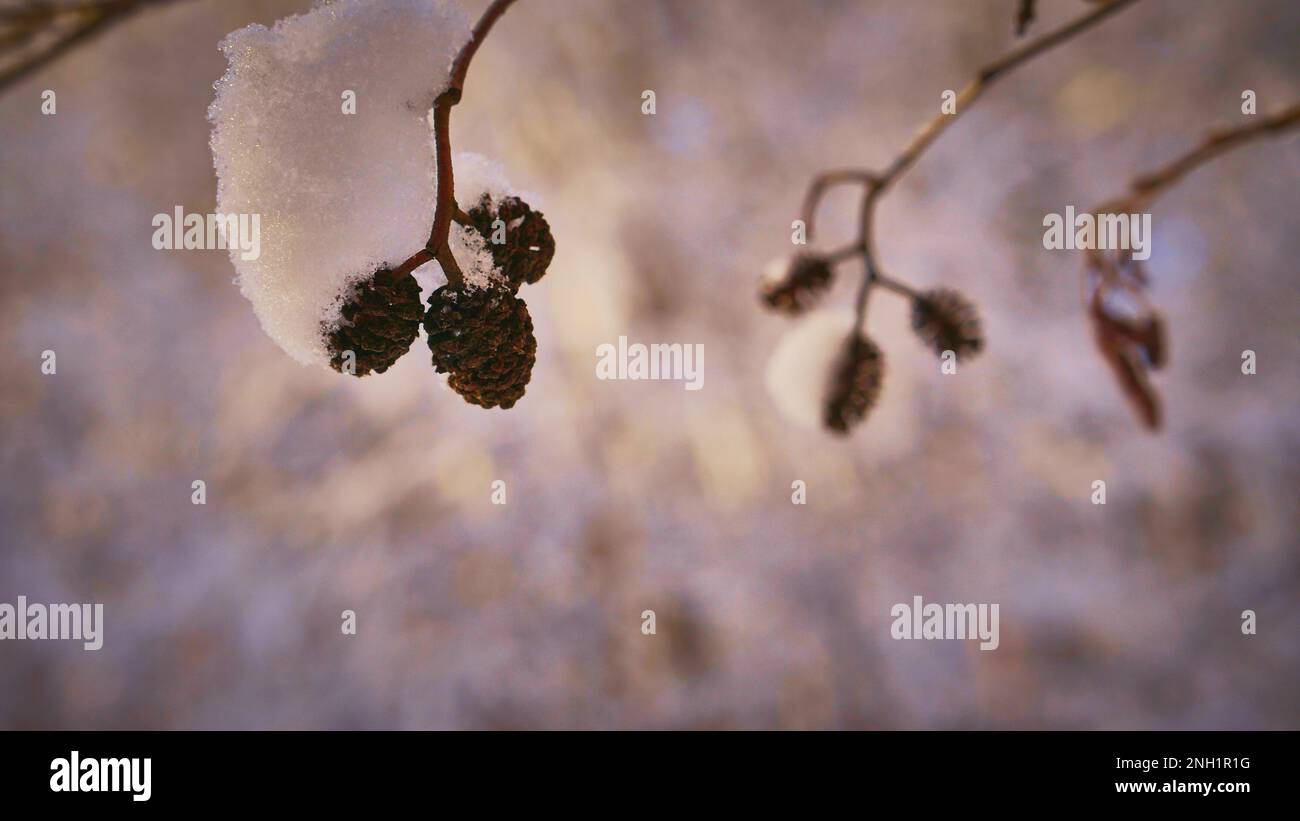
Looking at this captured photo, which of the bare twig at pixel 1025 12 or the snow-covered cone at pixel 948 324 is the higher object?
the bare twig at pixel 1025 12

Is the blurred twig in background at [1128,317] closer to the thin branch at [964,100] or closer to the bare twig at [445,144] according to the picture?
the thin branch at [964,100]

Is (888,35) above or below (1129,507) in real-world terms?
above

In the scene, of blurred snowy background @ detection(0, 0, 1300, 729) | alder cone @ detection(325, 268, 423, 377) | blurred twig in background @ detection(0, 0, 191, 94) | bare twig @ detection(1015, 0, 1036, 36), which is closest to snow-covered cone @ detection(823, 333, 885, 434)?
bare twig @ detection(1015, 0, 1036, 36)

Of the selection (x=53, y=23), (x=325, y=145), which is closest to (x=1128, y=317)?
(x=325, y=145)

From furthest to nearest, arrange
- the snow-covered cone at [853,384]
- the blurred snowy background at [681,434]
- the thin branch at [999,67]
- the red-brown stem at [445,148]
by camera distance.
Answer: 1. the blurred snowy background at [681,434]
2. the snow-covered cone at [853,384]
3. the thin branch at [999,67]
4. the red-brown stem at [445,148]

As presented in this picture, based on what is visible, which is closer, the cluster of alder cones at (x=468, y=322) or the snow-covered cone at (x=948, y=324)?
the cluster of alder cones at (x=468, y=322)

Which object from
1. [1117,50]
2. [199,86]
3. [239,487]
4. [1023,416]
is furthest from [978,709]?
[199,86]

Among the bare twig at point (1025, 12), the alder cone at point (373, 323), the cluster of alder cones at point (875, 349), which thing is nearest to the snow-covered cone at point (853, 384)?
the cluster of alder cones at point (875, 349)
